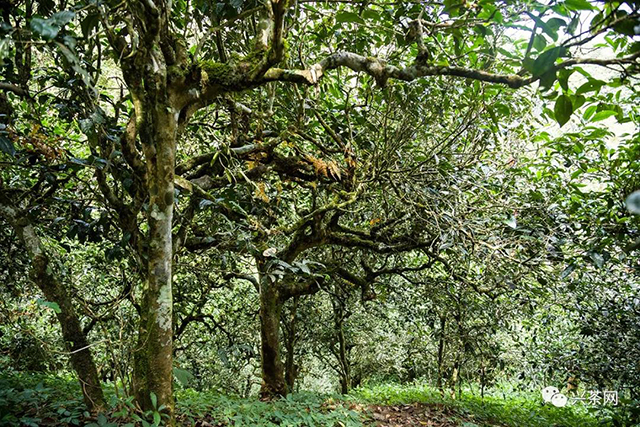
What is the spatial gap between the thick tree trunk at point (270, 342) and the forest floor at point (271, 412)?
1.47 ft

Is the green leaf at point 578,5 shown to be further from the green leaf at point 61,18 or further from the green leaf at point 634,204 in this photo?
the green leaf at point 61,18

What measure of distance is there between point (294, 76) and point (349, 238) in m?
2.69

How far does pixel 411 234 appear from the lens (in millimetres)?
4742

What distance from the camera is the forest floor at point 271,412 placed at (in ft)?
9.52

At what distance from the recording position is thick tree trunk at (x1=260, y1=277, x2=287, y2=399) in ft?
17.9

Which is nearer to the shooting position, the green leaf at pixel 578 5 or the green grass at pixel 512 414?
the green leaf at pixel 578 5

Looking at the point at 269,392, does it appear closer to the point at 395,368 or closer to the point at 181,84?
the point at 181,84

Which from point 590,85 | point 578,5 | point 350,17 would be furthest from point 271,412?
point 578,5

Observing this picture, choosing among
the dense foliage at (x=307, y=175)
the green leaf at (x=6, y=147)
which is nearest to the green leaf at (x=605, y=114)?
the dense foliage at (x=307, y=175)

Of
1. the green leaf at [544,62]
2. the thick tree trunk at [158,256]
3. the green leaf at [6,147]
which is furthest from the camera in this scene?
the thick tree trunk at [158,256]

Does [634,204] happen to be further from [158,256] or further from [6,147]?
[6,147]

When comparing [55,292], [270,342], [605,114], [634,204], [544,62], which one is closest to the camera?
[634,204]

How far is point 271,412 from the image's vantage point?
394 cm

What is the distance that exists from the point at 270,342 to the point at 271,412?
1596 millimetres
